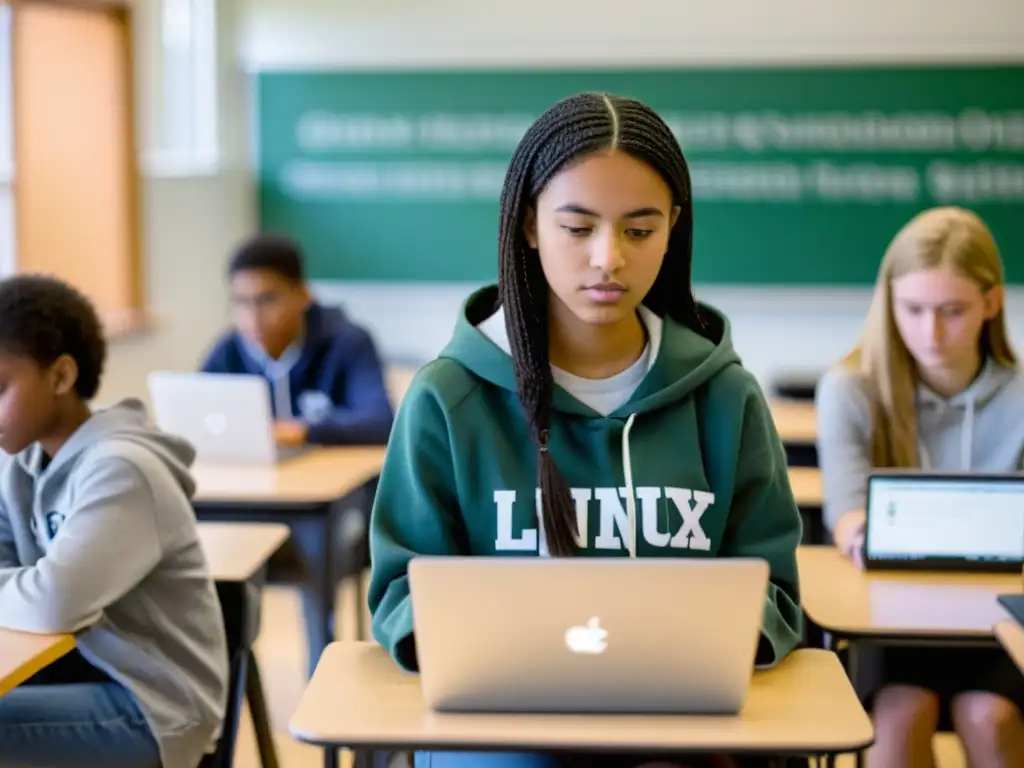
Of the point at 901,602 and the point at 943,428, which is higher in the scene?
the point at 943,428

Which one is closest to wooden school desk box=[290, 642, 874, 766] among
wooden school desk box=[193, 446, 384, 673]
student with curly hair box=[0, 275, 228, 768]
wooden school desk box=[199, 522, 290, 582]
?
student with curly hair box=[0, 275, 228, 768]

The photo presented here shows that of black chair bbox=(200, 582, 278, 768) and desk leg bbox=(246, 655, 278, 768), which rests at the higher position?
black chair bbox=(200, 582, 278, 768)

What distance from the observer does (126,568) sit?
6.46ft

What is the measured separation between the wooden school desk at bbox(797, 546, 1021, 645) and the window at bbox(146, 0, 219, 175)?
3.65 metres

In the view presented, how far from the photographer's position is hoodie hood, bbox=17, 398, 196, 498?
2055 millimetres

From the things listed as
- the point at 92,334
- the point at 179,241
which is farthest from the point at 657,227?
the point at 179,241

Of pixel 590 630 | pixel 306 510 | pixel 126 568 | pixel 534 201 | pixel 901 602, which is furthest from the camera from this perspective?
pixel 306 510

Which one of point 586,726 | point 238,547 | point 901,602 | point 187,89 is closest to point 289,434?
point 238,547

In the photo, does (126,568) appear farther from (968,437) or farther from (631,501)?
(968,437)

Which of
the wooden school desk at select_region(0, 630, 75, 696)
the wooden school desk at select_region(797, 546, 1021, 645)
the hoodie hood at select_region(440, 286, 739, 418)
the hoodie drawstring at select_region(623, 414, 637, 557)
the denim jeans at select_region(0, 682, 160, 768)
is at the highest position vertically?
the hoodie hood at select_region(440, 286, 739, 418)

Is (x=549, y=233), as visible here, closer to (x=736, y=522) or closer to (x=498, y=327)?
(x=498, y=327)

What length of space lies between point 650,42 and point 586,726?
14.7 ft

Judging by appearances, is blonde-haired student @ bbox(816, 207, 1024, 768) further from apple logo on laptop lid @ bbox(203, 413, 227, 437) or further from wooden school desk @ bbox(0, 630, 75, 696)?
apple logo on laptop lid @ bbox(203, 413, 227, 437)

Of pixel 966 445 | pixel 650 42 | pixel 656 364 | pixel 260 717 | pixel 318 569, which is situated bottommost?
pixel 260 717
